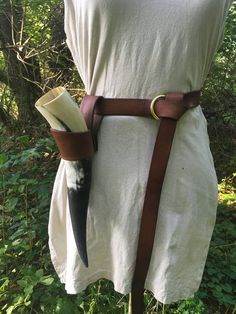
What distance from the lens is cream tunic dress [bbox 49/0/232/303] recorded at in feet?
2.78

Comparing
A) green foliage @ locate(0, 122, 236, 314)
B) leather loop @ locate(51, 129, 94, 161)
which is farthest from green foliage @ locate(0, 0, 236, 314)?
leather loop @ locate(51, 129, 94, 161)

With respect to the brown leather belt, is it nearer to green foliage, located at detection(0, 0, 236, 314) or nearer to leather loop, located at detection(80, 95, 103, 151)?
leather loop, located at detection(80, 95, 103, 151)

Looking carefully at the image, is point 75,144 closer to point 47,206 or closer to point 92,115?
point 92,115

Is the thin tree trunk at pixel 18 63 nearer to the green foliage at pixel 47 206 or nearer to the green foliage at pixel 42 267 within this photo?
the green foliage at pixel 47 206

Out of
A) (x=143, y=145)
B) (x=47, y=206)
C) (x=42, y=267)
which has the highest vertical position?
(x=143, y=145)

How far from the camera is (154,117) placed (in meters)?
0.87

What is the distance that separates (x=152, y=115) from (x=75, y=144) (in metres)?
0.19

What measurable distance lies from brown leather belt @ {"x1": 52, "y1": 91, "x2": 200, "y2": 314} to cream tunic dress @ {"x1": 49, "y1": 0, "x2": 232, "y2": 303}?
0.8 inches

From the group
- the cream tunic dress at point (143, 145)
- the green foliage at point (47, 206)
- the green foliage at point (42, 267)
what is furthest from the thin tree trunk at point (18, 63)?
the cream tunic dress at point (143, 145)

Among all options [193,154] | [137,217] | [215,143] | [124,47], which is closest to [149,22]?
[124,47]

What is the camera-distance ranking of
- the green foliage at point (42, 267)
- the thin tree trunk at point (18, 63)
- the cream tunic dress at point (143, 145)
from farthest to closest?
the thin tree trunk at point (18, 63) → the green foliage at point (42, 267) → the cream tunic dress at point (143, 145)

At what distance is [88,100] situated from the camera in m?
0.90

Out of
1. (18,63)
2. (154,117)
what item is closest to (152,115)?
(154,117)

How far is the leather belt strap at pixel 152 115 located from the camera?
858mm
